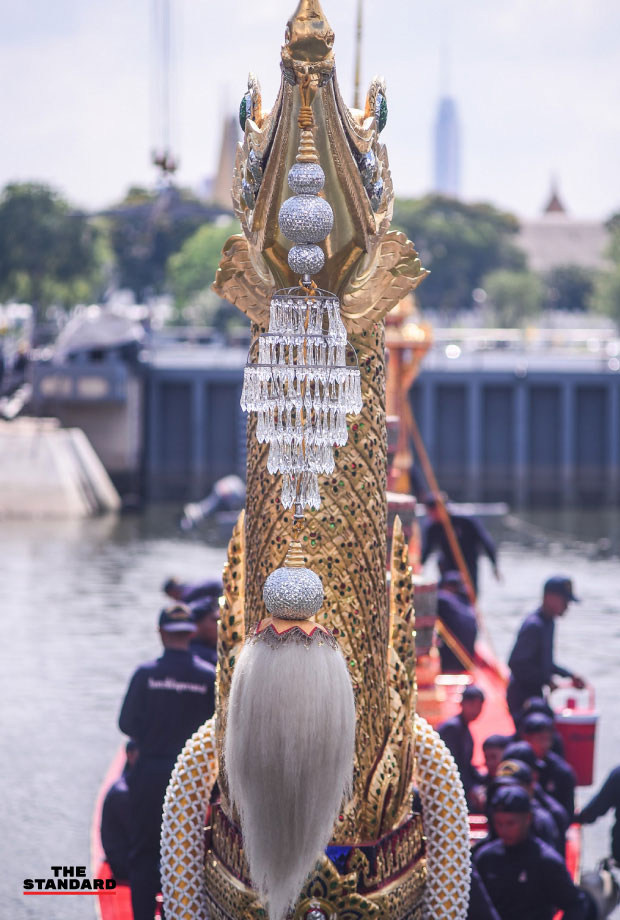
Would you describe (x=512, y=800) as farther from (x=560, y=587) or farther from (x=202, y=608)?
(x=202, y=608)

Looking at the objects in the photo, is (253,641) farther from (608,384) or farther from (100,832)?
(608,384)

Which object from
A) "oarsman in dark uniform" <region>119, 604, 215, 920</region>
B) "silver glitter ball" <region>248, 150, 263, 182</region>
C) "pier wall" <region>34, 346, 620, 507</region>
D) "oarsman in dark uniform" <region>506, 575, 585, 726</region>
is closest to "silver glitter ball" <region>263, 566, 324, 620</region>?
"silver glitter ball" <region>248, 150, 263, 182</region>

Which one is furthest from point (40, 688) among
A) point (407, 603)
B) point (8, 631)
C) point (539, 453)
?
point (539, 453)

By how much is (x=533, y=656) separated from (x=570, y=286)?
93967mm

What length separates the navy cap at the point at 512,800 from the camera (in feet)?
18.2

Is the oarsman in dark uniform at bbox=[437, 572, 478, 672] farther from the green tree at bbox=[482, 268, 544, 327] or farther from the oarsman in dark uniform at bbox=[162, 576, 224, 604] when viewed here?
the green tree at bbox=[482, 268, 544, 327]

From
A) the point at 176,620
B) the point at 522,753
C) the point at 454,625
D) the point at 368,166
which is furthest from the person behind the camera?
the point at 454,625

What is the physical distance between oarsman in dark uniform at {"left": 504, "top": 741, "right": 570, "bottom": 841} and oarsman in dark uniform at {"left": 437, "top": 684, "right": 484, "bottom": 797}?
0.41m

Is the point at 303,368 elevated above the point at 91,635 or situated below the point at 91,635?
above

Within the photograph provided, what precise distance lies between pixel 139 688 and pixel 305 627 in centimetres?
280

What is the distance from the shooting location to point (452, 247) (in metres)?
87.1

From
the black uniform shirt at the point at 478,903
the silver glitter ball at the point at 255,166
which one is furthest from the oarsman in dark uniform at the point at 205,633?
the silver glitter ball at the point at 255,166

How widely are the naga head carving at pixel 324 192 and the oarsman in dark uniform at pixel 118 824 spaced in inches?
124

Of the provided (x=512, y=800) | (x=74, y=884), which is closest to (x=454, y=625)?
(x=74, y=884)
